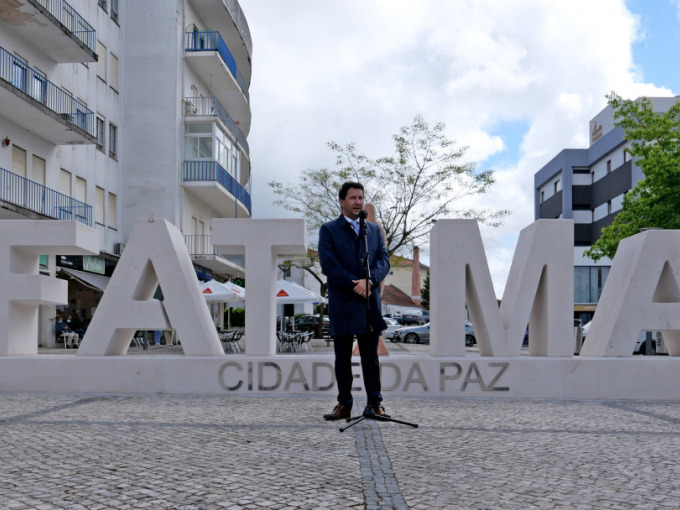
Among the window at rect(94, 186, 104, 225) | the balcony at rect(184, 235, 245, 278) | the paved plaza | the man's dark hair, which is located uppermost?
the window at rect(94, 186, 104, 225)

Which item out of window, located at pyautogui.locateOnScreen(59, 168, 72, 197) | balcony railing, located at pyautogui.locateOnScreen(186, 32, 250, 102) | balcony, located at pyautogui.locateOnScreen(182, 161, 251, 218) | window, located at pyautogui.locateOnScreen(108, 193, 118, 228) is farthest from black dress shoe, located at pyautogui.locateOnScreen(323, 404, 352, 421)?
balcony railing, located at pyautogui.locateOnScreen(186, 32, 250, 102)

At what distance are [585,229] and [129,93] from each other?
3516 centimetres

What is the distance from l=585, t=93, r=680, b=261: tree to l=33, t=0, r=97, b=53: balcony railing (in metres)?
18.2

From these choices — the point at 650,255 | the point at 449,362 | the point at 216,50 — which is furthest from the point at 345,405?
the point at 216,50

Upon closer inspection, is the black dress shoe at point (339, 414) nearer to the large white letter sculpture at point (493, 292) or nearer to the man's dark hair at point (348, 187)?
the man's dark hair at point (348, 187)

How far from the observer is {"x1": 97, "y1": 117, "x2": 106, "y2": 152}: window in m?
29.6

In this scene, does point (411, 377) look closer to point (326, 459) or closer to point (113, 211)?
point (326, 459)

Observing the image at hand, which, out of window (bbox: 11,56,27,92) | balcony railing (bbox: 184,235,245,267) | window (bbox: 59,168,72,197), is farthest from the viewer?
balcony railing (bbox: 184,235,245,267)

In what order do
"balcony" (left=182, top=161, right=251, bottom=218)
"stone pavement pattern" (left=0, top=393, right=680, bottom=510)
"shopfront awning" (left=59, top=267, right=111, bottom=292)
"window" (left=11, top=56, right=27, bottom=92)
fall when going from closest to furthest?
"stone pavement pattern" (left=0, top=393, right=680, bottom=510) < "window" (left=11, top=56, right=27, bottom=92) < "shopfront awning" (left=59, top=267, right=111, bottom=292) < "balcony" (left=182, top=161, right=251, bottom=218)

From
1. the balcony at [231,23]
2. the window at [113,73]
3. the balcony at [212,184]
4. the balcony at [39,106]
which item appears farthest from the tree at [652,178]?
the window at [113,73]

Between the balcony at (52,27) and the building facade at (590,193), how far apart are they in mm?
35018

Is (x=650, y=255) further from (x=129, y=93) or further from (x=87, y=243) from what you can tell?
(x=129, y=93)

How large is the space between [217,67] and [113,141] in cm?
698

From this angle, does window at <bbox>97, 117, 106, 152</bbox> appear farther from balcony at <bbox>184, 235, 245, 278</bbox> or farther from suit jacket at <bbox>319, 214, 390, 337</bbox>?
suit jacket at <bbox>319, 214, 390, 337</bbox>
